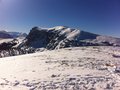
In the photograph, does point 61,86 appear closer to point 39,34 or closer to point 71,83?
point 71,83

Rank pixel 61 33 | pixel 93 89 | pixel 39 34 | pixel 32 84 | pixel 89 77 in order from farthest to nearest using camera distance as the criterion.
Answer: pixel 39 34
pixel 61 33
pixel 89 77
pixel 32 84
pixel 93 89

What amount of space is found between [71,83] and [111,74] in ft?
15.2

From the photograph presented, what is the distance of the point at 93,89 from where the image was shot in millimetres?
12812

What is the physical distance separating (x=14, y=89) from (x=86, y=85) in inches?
186

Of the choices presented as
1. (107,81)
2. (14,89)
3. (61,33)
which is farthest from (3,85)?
(61,33)

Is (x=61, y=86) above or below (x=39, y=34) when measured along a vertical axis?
below

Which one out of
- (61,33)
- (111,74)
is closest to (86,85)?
(111,74)

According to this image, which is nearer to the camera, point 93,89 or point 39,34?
point 93,89

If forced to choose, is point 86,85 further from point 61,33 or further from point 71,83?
point 61,33

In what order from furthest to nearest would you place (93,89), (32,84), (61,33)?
(61,33)
(32,84)
(93,89)

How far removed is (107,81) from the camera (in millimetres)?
14523

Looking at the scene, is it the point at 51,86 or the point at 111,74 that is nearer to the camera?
the point at 51,86

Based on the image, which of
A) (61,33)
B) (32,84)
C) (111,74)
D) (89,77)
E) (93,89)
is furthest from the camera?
(61,33)

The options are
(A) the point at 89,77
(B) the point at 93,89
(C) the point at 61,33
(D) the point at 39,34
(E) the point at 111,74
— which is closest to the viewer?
(B) the point at 93,89
